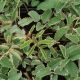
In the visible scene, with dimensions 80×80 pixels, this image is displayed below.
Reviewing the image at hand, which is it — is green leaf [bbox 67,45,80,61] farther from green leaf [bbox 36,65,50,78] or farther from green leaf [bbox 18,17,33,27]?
green leaf [bbox 18,17,33,27]

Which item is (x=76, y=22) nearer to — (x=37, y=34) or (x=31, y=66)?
(x=37, y=34)

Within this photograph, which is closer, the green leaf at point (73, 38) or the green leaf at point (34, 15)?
the green leaf at point (73, 38)

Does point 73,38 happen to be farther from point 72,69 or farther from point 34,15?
point 34,15

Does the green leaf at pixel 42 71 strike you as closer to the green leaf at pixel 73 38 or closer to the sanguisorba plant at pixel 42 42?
the sanguisorba plant at pixel 42 42

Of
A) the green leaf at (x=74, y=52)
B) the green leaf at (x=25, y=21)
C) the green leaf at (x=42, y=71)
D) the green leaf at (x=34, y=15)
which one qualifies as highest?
the green leaf at (x=34, y=15)

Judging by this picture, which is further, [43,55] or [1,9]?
[1,9]

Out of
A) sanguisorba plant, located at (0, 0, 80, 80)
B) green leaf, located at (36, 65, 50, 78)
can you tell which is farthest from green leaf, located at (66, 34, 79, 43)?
green leaf, located at (36, 65, 50, 78)

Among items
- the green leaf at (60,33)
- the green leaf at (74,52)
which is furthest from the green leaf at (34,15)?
the green leaf at (74,52)

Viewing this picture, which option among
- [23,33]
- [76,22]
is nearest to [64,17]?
[76,22]
